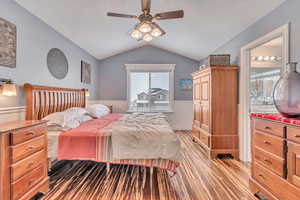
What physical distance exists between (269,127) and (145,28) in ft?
6.57

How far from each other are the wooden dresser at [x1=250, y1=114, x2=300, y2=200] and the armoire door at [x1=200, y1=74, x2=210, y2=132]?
61.5 inches

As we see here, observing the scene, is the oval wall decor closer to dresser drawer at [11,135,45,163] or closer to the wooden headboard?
the wooden headboard

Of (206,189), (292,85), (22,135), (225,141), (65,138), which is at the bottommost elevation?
(206,189)

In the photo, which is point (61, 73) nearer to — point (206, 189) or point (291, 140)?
point (206, 189)

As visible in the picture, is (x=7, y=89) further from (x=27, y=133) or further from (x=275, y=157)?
(x=275, y=157)

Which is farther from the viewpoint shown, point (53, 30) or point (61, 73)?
point (61, 73)

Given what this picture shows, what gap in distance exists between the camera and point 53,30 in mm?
3352

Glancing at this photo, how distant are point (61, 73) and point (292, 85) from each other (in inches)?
149

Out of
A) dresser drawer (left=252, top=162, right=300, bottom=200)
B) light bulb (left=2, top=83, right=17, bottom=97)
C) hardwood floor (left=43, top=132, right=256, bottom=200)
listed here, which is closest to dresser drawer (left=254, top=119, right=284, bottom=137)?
dresser drawer (left=252, top=162, right=300, bottom=200)

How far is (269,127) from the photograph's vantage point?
1.87 meters

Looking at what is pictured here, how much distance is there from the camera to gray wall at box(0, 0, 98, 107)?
2314 millimetres

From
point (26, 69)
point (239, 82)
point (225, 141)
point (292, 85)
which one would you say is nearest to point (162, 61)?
point (239, 82)

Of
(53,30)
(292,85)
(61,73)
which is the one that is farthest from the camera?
(61,73)

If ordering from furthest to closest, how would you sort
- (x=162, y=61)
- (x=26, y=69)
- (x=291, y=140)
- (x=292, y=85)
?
(x=162, y=61)
(x=26, y=69)
(x=292, y=85)
(x=291, y=140)
